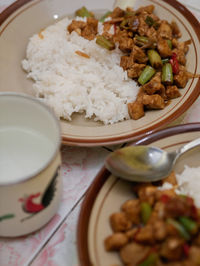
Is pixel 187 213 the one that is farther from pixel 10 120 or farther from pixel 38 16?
pixel 38 16

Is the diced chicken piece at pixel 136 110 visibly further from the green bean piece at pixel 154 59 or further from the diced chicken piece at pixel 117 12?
the diced chicken piece at pixel 117 12

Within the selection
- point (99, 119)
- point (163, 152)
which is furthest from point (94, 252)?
point (99, 119)

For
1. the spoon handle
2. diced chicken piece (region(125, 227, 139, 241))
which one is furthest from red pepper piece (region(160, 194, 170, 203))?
the spoon handle

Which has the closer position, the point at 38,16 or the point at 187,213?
the point at 187,213

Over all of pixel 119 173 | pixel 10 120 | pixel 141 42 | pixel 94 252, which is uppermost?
pixel 141 42

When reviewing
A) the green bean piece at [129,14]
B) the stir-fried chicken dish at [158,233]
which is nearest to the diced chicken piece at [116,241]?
the stir-fried chicken dish at [158,233]

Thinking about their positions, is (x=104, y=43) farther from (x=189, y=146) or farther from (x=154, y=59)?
(x=189, y=146)
